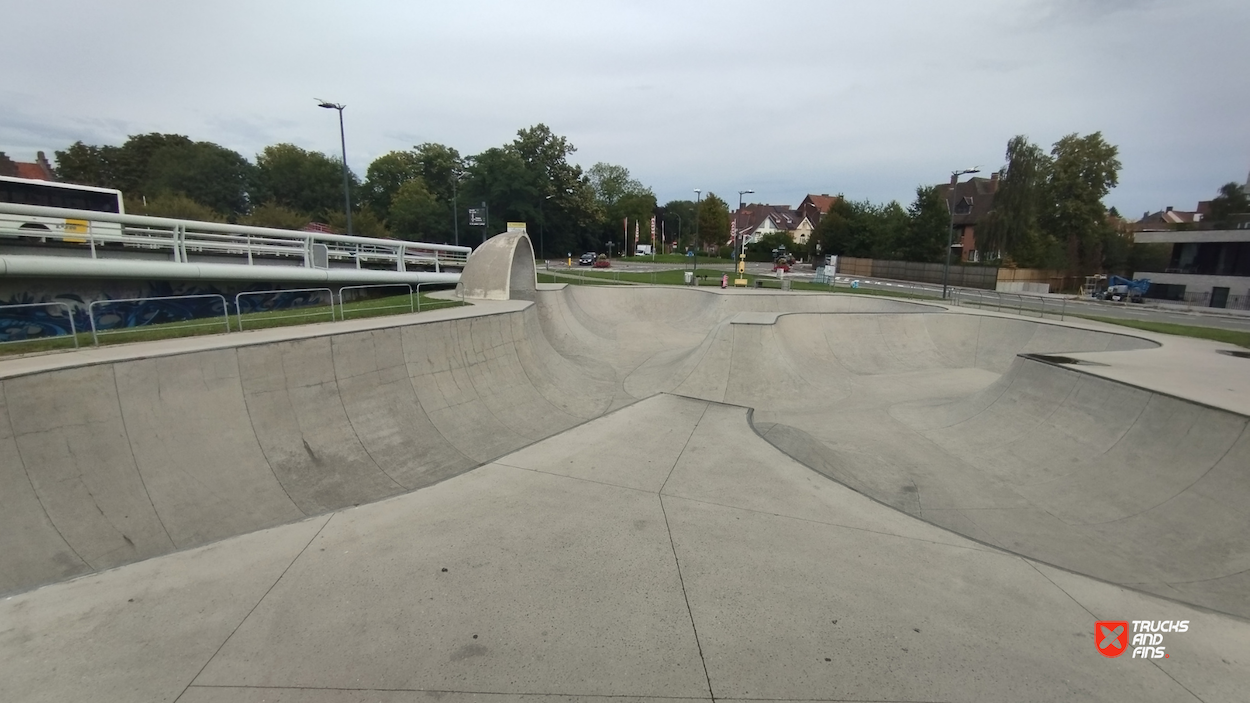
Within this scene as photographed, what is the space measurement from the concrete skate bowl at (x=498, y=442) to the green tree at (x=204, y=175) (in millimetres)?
57599

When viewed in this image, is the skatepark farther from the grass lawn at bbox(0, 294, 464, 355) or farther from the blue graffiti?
the blue graffiti

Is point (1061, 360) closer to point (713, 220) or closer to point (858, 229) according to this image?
point (858, 229)

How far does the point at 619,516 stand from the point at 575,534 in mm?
673

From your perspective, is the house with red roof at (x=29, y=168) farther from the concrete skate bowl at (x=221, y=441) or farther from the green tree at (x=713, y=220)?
the green tree at (x=713, y=220)

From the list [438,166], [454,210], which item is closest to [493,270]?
[454,210]

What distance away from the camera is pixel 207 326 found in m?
9.40

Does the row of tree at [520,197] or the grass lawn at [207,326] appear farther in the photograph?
the row of tree at [520,197]

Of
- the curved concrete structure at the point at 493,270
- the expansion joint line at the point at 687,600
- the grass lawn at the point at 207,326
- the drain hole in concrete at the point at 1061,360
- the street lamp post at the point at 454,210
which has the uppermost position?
the street lamp post at the point at 454,210

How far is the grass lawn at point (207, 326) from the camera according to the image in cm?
746

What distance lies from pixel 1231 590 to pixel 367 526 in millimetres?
9444

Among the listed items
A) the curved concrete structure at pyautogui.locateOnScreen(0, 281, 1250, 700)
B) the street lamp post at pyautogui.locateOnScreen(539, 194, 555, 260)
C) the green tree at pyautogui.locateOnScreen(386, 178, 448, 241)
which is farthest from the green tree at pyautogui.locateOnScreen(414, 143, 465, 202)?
the curved concrete structure at pyautogui.locateOnScreen(0, 281, 1250, 700)

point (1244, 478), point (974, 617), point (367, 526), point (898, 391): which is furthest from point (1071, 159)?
point (367, 526)

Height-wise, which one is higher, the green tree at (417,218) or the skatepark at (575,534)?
the green tree at (417,218)

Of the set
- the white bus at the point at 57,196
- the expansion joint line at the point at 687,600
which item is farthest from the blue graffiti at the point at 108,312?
the expansion joint line at the point at 687,600
